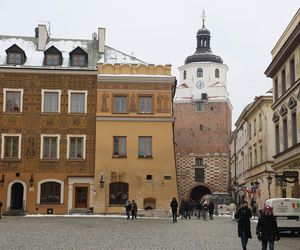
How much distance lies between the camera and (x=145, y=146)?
139ft

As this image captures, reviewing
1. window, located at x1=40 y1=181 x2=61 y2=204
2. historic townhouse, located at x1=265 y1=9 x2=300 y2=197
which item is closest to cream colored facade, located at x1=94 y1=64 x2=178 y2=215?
window, located at x1=40 y1=181 x2=61 y2=204

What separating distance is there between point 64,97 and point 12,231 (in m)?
20.0

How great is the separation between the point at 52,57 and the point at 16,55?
8.69ft

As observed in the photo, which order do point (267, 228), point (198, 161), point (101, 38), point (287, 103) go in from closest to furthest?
point (267, 228) → point (287, 103) → point (101, 38) → point (198, 161)

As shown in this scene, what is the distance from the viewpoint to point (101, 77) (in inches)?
1663

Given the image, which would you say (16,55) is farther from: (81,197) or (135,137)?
(81,197)

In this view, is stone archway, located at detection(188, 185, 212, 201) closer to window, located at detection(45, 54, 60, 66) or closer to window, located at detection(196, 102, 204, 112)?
window, located at detection(196, 102, 204, 112)

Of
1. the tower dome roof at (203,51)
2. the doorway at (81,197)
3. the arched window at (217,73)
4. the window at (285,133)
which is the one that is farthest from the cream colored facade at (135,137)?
the tower dome roof at (203,51)

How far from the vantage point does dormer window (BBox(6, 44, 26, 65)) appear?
4319 centimetres

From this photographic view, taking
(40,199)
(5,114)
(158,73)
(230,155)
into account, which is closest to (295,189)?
(158,73)

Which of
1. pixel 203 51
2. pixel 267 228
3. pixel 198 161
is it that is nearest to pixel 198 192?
pixel 198 161

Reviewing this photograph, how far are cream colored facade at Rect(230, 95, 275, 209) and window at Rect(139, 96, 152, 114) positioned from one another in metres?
11.1

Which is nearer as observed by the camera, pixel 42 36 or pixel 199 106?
pixel 42 36

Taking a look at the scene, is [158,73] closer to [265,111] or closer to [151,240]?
[265,111]
